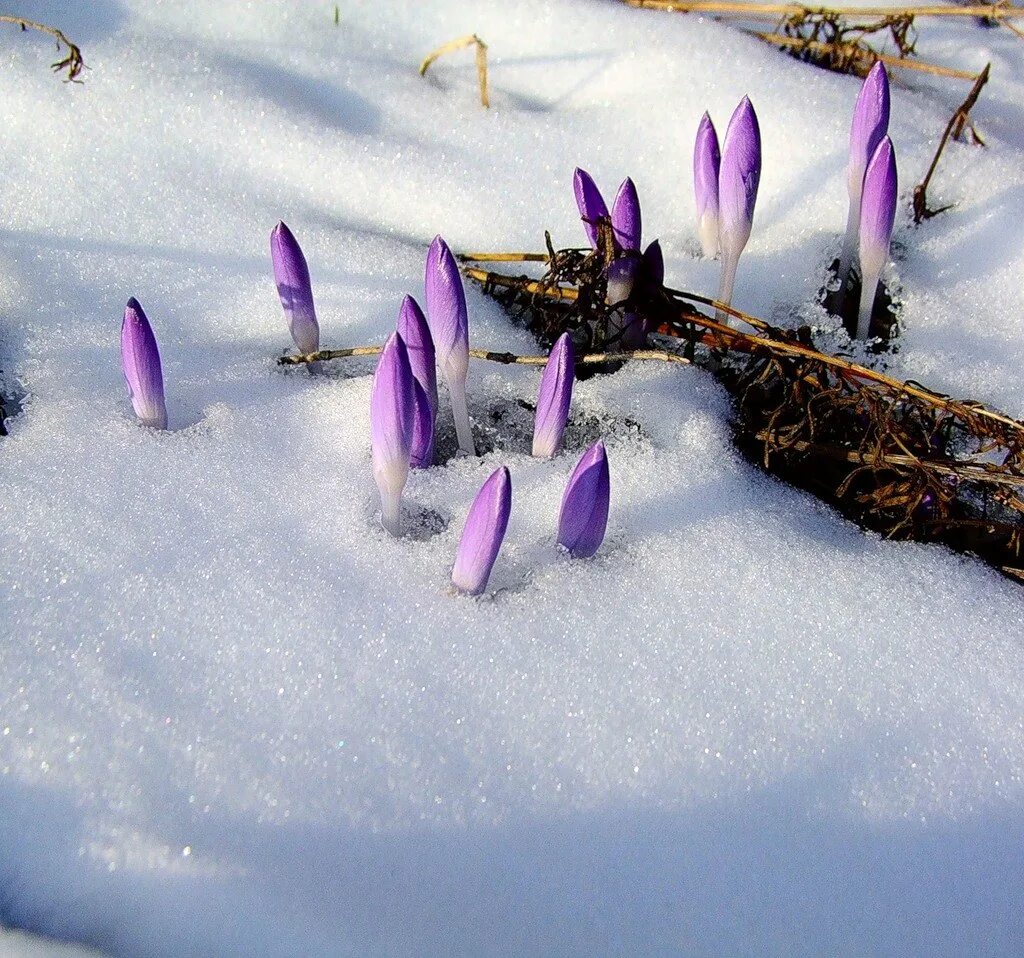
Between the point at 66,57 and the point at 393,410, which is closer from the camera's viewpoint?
the point at 393,410

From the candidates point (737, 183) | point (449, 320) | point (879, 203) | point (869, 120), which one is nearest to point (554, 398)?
point (449, 320)

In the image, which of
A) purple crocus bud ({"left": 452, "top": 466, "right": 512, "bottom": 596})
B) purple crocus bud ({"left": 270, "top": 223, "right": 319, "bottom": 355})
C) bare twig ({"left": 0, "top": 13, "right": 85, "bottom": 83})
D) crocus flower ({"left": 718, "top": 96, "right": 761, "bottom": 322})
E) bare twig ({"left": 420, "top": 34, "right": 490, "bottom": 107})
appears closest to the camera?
purple crocus bud ({"left": 452, "top": 466, "right": 512, "bottom": 596})

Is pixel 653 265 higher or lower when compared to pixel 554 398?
higher

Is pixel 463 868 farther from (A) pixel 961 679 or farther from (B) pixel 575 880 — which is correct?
(A) pixel 961 679

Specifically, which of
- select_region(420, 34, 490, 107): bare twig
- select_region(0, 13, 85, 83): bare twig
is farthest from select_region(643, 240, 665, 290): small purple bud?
select_region(0, 13, 85, 83): bare twig

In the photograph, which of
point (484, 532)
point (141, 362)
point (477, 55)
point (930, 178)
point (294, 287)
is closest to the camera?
point (484, 532)

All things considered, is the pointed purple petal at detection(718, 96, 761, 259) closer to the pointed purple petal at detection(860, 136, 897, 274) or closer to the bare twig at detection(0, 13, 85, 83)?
the pointed purple petal at detection(860, 136, 897, 274)

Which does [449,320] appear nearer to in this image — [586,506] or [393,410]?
[393,410]
